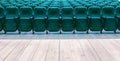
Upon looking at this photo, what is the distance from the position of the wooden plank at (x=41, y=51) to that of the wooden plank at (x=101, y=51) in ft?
2.75

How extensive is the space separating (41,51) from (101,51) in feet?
Answer: 3.20

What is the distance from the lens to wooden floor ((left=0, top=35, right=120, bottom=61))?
2.96m

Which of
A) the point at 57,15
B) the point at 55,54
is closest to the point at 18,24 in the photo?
the point at 57,15

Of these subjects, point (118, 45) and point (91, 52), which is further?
point (118, 45)

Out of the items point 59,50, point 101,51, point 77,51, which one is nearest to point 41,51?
point 59,50

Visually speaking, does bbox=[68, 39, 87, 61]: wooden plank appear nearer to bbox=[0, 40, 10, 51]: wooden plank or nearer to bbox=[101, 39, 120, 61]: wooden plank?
bbox=[101, 39, 120, 61]: wooden plank

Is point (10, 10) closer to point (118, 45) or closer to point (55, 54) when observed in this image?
point (55, 54)

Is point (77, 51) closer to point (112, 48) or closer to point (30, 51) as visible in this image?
point (112, 48)

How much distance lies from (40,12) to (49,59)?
2.17 m

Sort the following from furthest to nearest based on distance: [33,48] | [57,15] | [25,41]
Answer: [57,15] < [25,41] < [33,48]

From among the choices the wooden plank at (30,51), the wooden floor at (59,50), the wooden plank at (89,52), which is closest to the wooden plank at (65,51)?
the wooden floor at (59,50)

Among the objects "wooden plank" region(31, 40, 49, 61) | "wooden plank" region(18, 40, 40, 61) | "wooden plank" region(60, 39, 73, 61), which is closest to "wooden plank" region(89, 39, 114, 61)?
"wooden plank" region(60, 39, 73, 61)

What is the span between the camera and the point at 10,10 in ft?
16.0

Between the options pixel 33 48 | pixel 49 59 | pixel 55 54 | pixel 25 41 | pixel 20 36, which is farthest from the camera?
pixel 20 36
